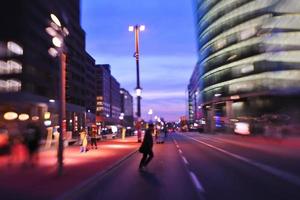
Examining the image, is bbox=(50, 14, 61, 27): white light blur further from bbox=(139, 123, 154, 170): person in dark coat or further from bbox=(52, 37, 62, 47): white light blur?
bbox=(139, 123, 154, 170): person in dark coat

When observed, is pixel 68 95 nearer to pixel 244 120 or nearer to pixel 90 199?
pixel 244 120

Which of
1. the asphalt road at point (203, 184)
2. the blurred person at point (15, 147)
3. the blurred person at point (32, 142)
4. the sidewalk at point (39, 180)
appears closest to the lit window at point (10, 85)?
the blurred person at point (15, 147)

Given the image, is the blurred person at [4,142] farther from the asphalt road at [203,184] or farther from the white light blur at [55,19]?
the white light blur at [55,19]

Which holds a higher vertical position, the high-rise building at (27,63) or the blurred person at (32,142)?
the high-rise building at (27,63)

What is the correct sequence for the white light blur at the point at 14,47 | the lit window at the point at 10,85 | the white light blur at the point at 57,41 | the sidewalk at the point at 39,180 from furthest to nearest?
the lit window at the point at 10,85 < the white light blur at the point at 14,47 < the white light blur at the point at 57,41 < the sidewalk at the point at 39,180

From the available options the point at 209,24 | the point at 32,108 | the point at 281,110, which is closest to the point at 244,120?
the point at 281,110

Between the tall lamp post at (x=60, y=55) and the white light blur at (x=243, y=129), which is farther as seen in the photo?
the white light blur at (x=243, y=129)

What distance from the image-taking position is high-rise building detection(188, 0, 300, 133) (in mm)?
94562

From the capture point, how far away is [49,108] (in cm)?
8550

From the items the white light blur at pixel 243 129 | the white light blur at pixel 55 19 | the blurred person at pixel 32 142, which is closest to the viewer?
the white light blur at pixel 55 19

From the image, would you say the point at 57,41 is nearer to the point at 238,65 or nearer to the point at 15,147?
the point at 15,147

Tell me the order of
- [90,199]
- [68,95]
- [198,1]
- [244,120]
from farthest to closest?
[198,1], [68,95], [244,120], [90,199]

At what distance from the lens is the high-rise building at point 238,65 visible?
94.6 m

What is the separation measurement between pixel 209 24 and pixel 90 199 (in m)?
116
